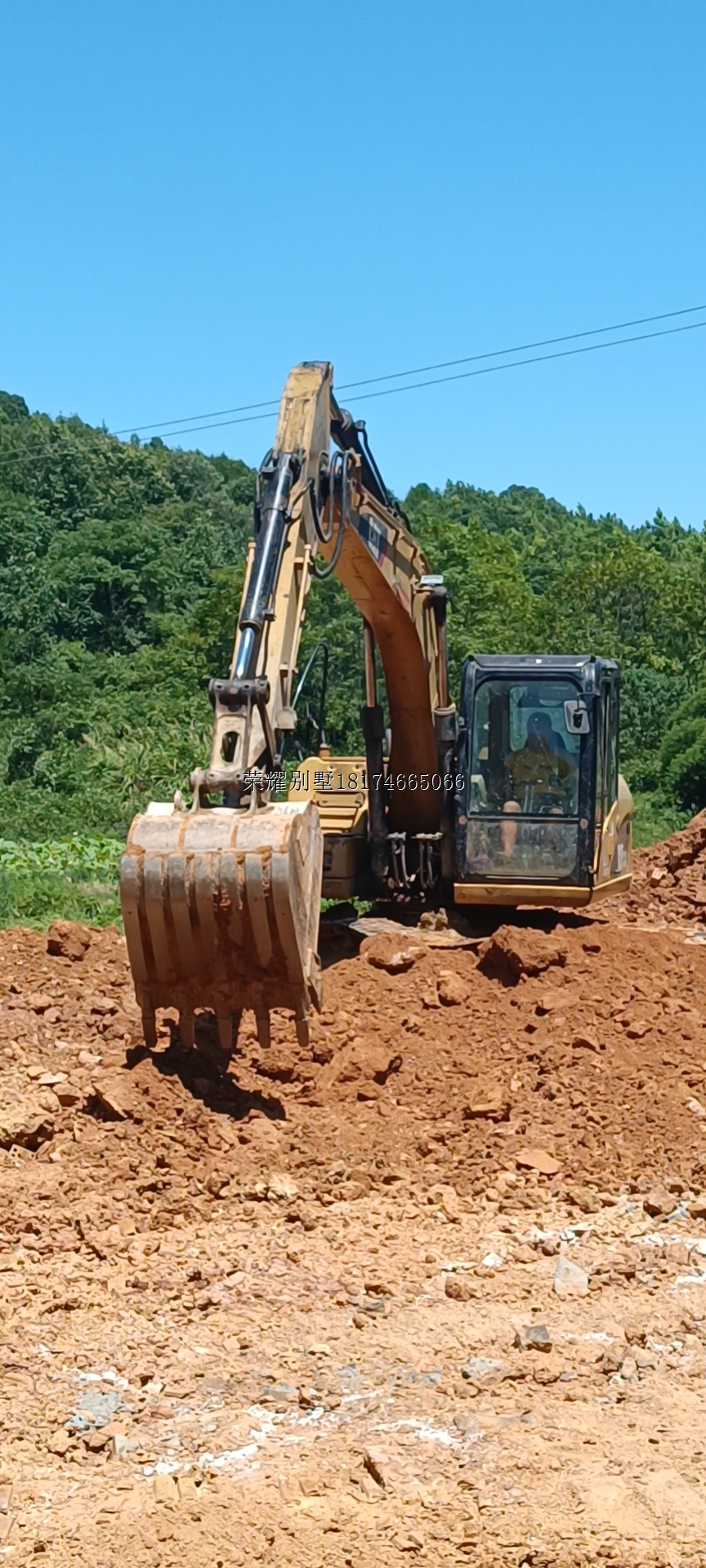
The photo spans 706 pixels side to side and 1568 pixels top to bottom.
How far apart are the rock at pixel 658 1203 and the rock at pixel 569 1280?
29.7 inches

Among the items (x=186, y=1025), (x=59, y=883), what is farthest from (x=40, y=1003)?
(x=59, y=883)

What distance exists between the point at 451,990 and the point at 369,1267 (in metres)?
3.41

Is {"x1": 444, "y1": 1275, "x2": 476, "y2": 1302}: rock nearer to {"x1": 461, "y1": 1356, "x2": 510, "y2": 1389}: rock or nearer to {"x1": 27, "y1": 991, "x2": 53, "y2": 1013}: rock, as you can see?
{"x1": 461, "y1": 1356, "x2": 510, "y2": 1389}: rock

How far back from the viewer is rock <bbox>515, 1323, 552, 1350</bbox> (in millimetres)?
5938

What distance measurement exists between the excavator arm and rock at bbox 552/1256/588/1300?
1.50 meters

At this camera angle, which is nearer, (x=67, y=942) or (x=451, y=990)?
(x=451, y=990)

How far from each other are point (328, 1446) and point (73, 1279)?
5.38 ft

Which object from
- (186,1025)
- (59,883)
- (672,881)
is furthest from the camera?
(672,881)

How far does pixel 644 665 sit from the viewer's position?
113 feet

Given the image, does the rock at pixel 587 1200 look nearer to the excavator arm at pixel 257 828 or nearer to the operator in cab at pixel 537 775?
the excavator arm at pixel 257 828

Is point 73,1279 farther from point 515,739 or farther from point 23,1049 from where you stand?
point 515,739

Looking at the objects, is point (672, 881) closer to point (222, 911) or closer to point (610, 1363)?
point (222, 911)

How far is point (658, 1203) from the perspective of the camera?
752 centimetres

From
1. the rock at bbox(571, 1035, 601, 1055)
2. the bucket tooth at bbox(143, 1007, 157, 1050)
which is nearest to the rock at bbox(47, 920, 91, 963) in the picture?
the bucket tooth at bbox(143, 1007, 157, 1050)
